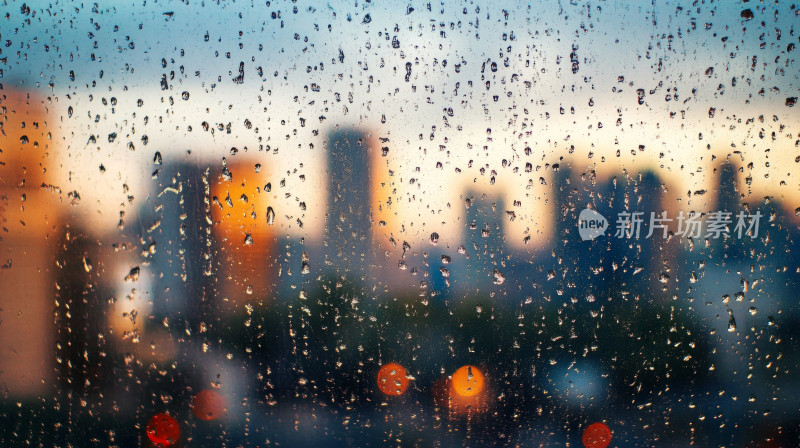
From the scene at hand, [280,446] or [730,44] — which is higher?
[730,44]

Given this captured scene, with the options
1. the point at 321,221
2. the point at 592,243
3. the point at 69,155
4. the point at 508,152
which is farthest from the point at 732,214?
the point at 69,155

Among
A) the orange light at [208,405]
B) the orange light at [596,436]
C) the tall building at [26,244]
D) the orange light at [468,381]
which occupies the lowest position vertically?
the orange light at [596,436]

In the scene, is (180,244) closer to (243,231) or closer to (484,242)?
(243,231)

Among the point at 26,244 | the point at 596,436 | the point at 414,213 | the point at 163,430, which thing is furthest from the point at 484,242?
the point at 26,244

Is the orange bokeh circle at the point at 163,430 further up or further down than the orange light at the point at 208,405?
further down

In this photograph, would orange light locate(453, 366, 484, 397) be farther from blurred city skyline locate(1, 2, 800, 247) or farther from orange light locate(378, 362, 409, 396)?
blurred city skyline locate(1, 2, 800, 247)

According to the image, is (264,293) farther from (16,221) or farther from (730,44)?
(730,44)

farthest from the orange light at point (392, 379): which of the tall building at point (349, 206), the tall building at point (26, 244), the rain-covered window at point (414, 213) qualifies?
the tall building at point (26, 244)

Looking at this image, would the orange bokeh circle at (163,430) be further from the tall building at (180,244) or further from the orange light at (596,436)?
the orange light at (596,436)
